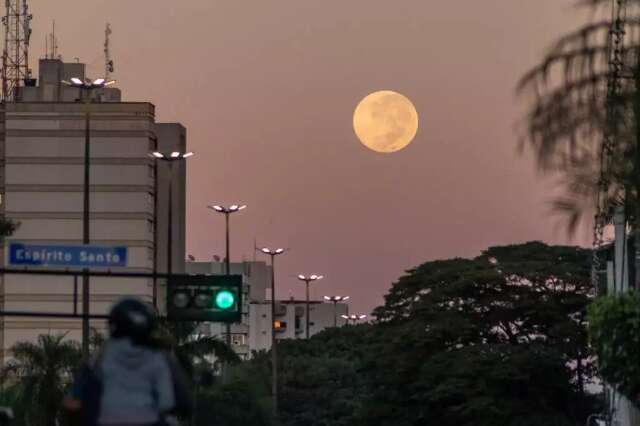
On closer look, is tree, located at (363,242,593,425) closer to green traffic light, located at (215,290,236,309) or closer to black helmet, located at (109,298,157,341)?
green traffic light, located at (215,290,236,309)

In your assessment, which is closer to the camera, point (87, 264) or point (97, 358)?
point (97, 358)

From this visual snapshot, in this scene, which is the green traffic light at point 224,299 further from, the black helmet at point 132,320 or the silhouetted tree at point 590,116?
the black helmet at point 132,320

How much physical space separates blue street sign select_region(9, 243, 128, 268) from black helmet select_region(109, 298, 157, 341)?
820 inches

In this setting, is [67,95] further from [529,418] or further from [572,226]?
[572,226]

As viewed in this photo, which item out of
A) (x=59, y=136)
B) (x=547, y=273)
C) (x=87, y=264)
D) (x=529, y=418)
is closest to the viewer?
(x=87, y=264)

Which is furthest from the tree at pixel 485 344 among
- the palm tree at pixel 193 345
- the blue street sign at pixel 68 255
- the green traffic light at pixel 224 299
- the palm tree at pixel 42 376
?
the green traffic light at pixel 224 299

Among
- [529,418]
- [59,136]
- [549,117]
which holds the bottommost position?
[529,418]

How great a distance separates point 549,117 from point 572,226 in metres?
1.57

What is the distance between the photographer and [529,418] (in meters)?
66.2

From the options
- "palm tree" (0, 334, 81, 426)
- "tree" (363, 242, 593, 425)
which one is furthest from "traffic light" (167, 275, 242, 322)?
"tree" (363, 242, 593, 425)

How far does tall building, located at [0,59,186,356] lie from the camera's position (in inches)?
4850

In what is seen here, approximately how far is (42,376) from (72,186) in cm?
6842

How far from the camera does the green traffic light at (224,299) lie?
29578 millimetres

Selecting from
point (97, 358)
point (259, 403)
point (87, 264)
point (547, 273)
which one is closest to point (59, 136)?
point (259, 403)
